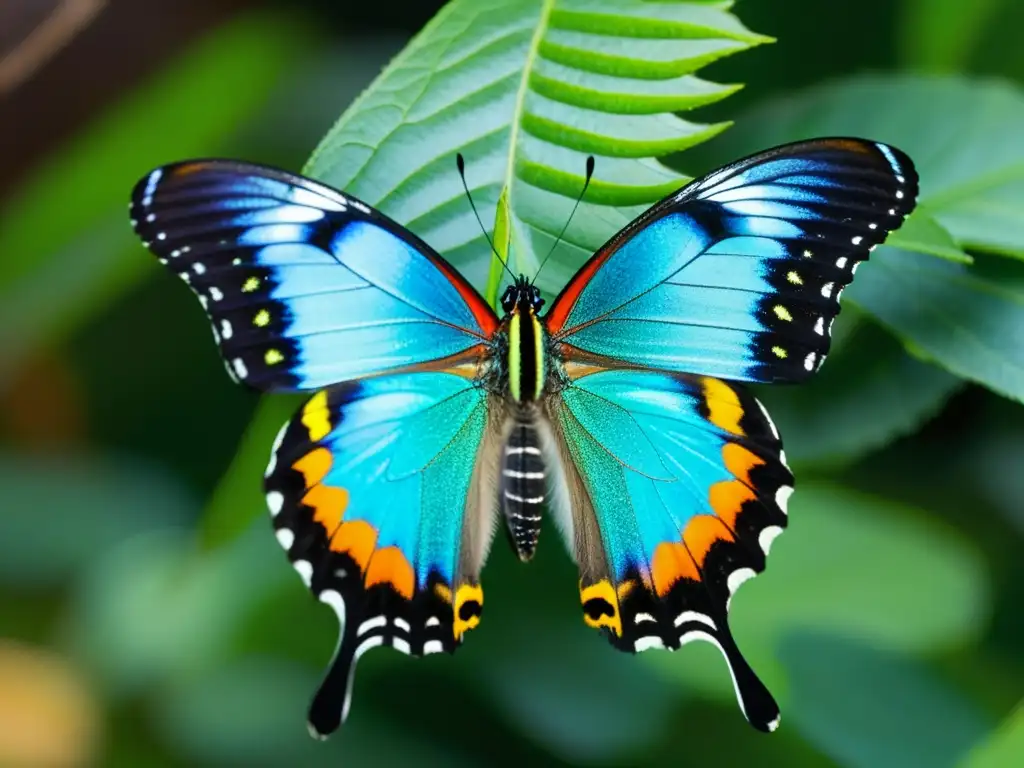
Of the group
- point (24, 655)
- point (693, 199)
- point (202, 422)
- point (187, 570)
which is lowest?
point (24, 655)

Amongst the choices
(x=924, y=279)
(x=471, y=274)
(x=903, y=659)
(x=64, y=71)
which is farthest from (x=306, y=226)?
(x=64, y=71)

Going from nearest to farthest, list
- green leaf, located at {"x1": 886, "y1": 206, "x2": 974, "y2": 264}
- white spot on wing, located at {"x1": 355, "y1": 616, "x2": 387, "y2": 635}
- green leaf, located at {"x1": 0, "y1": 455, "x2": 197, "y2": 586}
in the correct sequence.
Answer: green leaf, located at {"x1": 886, "y1": 206, "x2": 974, "y2": 264} → white spot on wing, located at {"x1": 355, "y1": 616, "x2": 387, "y2": 635} → green leaf, located at {"x1": 0, "y1": 455, "x2": 197, "y2": 586}

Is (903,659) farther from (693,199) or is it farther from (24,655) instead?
(24,655)

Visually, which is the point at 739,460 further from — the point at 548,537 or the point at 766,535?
the point at 548,537

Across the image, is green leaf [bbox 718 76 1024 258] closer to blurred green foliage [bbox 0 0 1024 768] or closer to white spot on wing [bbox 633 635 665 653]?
blurred green foliage [bbox 0 0 1024 768]

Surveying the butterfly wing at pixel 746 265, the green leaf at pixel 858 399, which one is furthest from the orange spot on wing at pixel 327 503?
the green leaf at pixel 858 399

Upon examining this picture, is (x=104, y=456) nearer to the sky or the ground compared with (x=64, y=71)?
nearer to the ground

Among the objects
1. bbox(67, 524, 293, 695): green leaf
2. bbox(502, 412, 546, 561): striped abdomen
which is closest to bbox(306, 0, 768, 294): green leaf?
bbox(502, 412, 546, 561): striped abdomen
